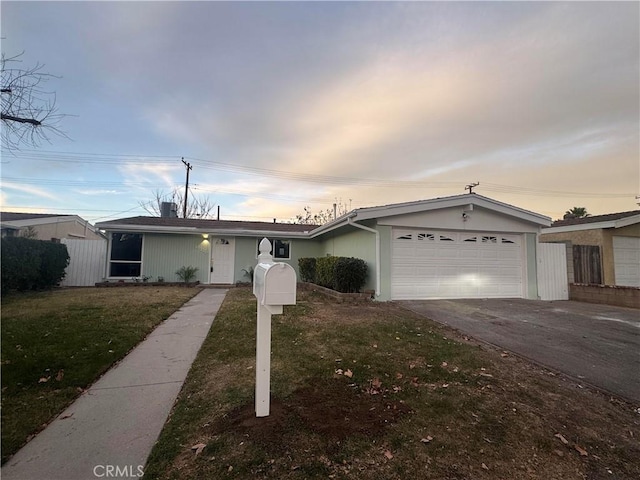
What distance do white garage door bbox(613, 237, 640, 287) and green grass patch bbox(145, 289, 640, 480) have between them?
1161 cm

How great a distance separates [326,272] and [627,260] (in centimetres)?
1192

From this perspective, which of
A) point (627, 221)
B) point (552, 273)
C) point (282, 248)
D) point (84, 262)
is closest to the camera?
point (552, 273)

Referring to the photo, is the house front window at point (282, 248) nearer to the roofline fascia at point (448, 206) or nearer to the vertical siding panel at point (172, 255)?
the vertical siding panel at point (172, 255)

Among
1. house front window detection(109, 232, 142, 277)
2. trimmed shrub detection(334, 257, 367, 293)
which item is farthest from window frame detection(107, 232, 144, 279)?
trimmed shrub detection(334, 257, 367, 293)

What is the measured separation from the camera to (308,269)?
1366 centimetres

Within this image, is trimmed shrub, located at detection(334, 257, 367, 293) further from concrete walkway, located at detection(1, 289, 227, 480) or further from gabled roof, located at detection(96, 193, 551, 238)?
concrete walkway, located at detection(1, 289, 227, 480)

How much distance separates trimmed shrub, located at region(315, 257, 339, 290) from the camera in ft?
33.1

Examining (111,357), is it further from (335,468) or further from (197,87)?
(197,87)

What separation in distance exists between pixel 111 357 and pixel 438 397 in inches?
164

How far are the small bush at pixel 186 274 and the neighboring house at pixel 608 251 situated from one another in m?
14.9

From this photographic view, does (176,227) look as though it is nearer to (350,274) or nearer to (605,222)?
(350,274)

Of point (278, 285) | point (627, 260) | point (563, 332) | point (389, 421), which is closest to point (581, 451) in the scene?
point (389, 421)

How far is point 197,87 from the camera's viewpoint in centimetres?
809

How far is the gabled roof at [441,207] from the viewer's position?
9148 mm
